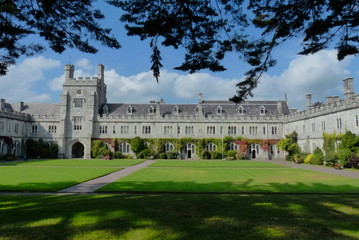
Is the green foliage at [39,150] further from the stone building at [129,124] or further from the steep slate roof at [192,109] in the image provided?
the steep slate roof at [192,109]

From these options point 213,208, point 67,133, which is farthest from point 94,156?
point 213,208

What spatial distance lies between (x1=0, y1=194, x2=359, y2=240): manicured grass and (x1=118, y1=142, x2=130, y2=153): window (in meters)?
39.8

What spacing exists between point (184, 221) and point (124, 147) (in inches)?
1704

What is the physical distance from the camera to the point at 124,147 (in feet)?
158

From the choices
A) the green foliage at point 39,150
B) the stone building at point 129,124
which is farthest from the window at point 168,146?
the green foliage at point 39,150

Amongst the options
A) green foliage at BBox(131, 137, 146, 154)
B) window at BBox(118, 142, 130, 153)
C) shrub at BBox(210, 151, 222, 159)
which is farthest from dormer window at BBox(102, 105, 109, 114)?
shrub at BBox(210, 151, 222, 159)

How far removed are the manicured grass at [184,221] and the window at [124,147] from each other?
3975 centimetres

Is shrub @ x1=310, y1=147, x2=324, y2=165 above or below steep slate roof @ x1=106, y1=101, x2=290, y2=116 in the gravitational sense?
below

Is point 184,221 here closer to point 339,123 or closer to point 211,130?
point 339,123

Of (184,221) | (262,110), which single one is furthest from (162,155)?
(184,221)

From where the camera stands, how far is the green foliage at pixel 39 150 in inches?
1781

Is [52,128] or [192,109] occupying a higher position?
[192,109]

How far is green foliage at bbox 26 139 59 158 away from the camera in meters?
45.2

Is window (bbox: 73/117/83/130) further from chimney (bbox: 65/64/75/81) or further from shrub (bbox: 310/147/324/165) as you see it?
shrub (bbox: 310/147/324/165)
